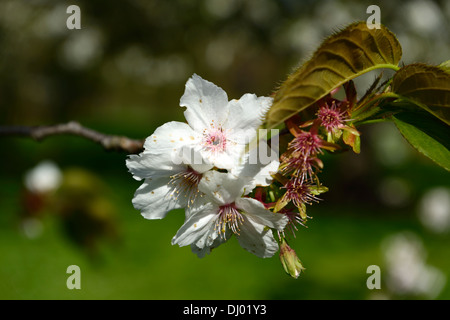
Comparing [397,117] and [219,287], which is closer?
[397,117]

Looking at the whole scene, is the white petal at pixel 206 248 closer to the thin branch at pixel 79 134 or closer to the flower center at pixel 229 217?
the flower center at pixel 229 217

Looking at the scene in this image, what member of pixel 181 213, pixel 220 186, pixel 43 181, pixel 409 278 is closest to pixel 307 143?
pixel 220 186

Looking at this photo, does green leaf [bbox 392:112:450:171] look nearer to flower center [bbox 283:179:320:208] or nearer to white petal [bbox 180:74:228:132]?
flower center [bbox 283:179:320:208]

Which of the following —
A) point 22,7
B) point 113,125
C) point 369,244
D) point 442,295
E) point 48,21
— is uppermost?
point 113,125

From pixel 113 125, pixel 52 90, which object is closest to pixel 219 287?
pixel 52 90

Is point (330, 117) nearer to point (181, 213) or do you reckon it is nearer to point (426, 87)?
point (426, 87)

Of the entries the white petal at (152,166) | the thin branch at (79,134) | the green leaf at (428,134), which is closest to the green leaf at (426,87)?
the green leaf at (428,134)

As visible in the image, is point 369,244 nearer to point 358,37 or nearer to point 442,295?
point 442,295
